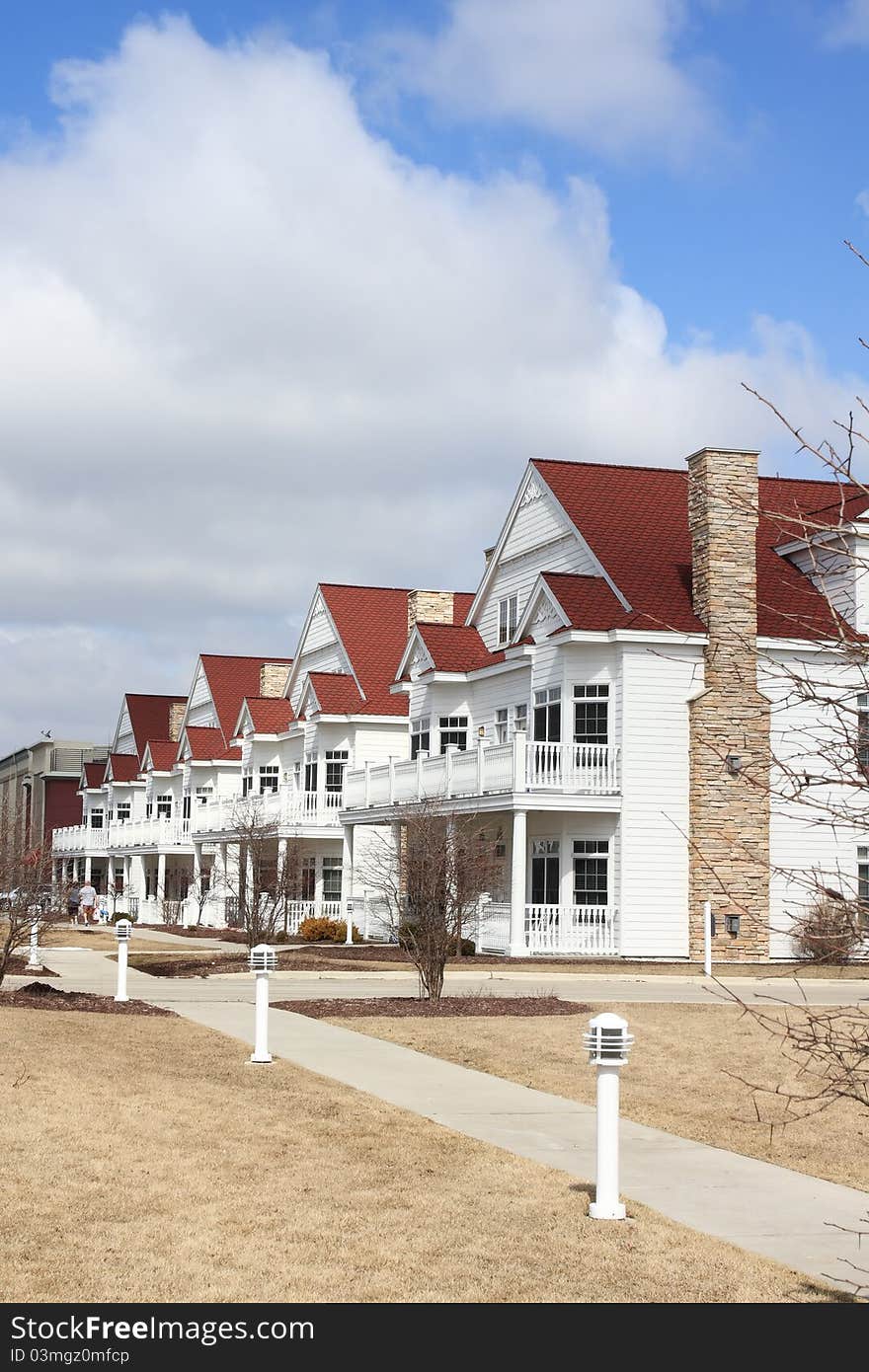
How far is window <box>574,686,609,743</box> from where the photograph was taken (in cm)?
3478

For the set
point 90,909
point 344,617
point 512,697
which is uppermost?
point 344,617

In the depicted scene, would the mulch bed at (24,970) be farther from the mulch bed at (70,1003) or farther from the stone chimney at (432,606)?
the stone chimney at (432,606)

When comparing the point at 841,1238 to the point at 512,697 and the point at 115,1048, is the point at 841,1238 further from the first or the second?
the point at 512,697

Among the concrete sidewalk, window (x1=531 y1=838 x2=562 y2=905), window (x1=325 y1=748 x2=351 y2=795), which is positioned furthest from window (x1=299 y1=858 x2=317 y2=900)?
the concrete sidewalk

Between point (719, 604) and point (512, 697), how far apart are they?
22.8 ft

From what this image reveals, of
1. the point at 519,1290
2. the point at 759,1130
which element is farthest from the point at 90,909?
the point at 519,1290

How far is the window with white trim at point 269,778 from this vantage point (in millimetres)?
54938

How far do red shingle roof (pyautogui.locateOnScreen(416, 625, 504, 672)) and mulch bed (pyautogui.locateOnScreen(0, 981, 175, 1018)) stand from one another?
19.9 m

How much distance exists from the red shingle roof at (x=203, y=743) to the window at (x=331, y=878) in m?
13.2

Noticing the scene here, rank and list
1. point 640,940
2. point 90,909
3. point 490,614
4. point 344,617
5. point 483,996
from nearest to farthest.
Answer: point 483,996 < point 640,940 < point 490,614 < point 344,617 < point 90,909

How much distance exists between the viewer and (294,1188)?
9445 millimetres

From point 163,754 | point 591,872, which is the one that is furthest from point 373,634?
point 163,754

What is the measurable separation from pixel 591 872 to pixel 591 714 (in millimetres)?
3489

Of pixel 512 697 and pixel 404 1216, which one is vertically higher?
pixel 512 697
